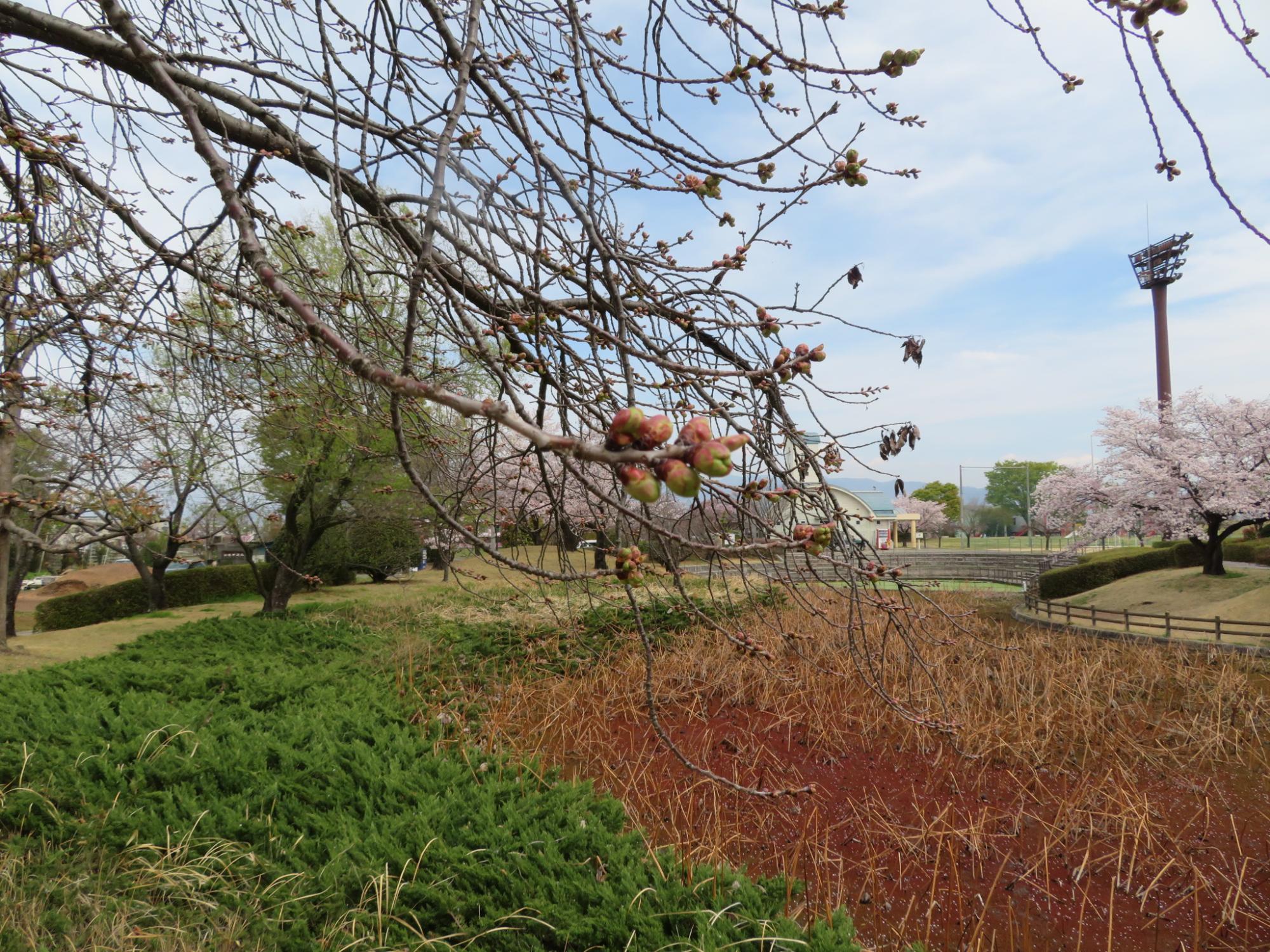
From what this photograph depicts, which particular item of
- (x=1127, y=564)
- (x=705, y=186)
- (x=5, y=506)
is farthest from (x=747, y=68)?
(x=1127, y=564)

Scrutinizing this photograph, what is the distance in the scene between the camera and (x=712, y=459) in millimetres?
557

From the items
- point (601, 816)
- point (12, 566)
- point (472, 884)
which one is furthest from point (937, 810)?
point (12, 566)

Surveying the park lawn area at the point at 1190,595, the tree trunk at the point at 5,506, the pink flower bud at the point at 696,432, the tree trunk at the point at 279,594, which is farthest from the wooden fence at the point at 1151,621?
the tree trunk at the point at 5,506

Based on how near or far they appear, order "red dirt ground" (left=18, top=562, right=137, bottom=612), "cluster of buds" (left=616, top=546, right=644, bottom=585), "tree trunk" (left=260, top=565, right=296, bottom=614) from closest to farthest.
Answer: "cluster of buds" (left=616, top=546, right=644, bottom=585)
"tree trunk" (left=260, top=565, right=296, bottom=614)
"red dirt ground" (left=18, top=562, right=137, bottom=612)

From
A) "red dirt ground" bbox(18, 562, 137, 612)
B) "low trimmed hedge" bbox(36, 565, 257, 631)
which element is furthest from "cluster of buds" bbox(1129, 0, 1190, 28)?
"red dirt ground" bbox(18, 562, 137, 612)

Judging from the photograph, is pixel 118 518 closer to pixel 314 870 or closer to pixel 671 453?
pixel 314 870

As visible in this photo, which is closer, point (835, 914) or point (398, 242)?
point (398, 242)

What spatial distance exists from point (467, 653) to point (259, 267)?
6.47 metres

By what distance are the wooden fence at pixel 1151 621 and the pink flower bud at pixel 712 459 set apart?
37.3ft

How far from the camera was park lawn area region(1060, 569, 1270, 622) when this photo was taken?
11.7m

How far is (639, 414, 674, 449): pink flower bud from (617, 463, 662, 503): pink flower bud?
26 mm

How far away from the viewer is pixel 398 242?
88.6 inches

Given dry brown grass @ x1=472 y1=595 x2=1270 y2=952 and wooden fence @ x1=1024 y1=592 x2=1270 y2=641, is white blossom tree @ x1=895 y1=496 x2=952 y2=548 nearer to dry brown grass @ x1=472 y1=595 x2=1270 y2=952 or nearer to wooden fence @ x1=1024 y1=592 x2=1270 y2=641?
wooden fence @ x1=1024 y1=592 x2=1270 y2=641

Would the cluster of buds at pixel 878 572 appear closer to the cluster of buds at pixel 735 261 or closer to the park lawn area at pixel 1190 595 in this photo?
the cluster of buds at pixel 735 261
